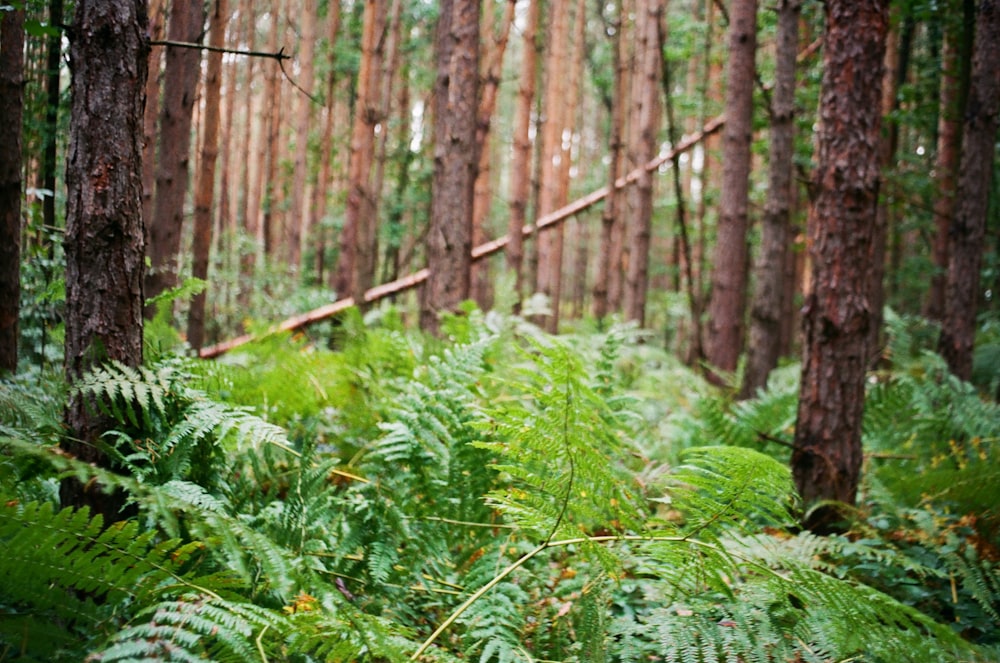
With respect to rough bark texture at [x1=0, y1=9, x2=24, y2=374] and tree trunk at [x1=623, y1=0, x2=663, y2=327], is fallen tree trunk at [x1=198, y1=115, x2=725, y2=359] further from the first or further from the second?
rough bark texture at [x1=0, y1=9, x2=24, y2=374]

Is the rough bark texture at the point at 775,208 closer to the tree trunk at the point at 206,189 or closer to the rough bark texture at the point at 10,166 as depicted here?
the tree trunk at the point at 206,189

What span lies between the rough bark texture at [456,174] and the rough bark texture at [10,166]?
3.65 meters

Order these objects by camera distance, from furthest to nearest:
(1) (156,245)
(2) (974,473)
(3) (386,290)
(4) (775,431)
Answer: (3) (386,290) → (1) (156,245) → (4) (775,431) → (2) (974,473)

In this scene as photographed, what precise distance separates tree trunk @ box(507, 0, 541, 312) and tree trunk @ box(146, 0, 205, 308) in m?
6.15

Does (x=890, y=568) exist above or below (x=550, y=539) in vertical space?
below

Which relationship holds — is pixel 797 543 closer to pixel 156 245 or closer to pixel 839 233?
pixel 839 233

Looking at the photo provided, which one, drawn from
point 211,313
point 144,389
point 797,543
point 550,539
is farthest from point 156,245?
point 211,313

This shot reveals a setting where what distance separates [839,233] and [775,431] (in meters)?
1.47

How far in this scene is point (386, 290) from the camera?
1027 centimetres

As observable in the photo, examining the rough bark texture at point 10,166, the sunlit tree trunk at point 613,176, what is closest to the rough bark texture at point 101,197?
the rough bark texture at point 10,166

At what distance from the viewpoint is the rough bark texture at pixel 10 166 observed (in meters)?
2.82

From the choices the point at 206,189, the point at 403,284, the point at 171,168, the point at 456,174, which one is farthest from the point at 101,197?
the point at 403,284

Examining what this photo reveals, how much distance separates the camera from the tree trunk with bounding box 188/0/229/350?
237 inches

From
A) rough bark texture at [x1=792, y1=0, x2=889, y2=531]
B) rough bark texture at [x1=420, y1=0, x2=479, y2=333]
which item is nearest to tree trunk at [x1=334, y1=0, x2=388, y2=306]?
rough bark texture at [x1=420, y1=0, x2=479, y2=333]
